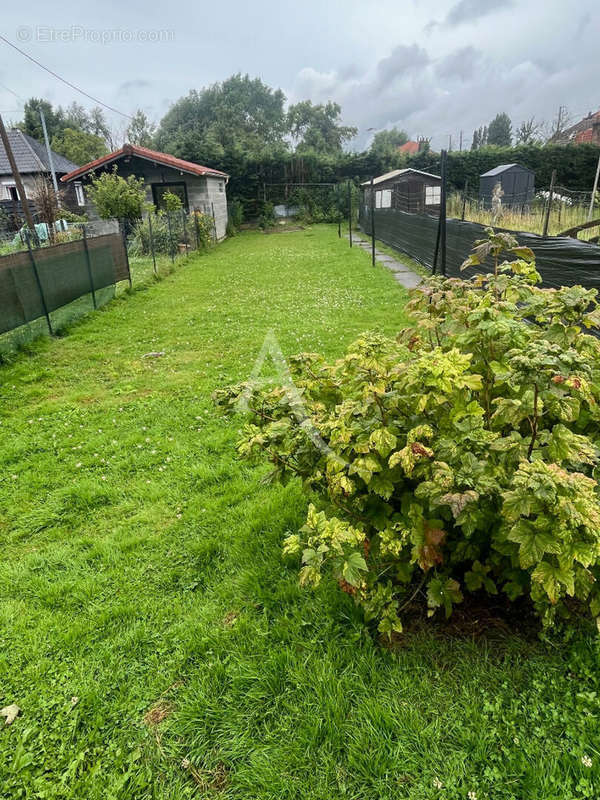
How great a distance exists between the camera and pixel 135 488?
318cm

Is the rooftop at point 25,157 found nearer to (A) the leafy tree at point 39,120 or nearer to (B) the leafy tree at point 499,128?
(A) the leafy tree at point 39,120

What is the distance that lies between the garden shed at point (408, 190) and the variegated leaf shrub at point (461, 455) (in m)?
20.5

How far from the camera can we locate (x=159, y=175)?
16969 millimetres

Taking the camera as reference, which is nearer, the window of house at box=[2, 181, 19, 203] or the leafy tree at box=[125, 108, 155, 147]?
the window of house at box=[2, 181, 19, 203]

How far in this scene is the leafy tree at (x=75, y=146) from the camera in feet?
123

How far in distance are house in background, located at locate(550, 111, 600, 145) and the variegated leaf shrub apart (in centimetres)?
3473

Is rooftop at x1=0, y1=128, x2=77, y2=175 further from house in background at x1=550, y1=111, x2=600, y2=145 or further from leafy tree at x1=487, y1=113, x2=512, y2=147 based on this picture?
leafy tree at x1=487, y1=113, x2=512, y2=147

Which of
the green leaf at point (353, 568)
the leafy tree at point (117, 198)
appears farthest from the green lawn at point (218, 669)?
the leafy tree at point (117, 198)

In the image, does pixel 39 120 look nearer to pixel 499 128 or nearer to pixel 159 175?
pixel 159 175

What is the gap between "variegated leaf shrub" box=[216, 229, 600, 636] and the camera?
134 cm

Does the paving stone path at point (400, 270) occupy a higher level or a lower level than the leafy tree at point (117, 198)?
lower

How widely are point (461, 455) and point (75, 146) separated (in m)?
45.5

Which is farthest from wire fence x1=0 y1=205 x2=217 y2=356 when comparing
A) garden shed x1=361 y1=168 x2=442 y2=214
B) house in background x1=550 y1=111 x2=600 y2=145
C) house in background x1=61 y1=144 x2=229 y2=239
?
house in background x1=550 y1=111 x2=600 y2=145

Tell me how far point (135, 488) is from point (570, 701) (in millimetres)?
2628
